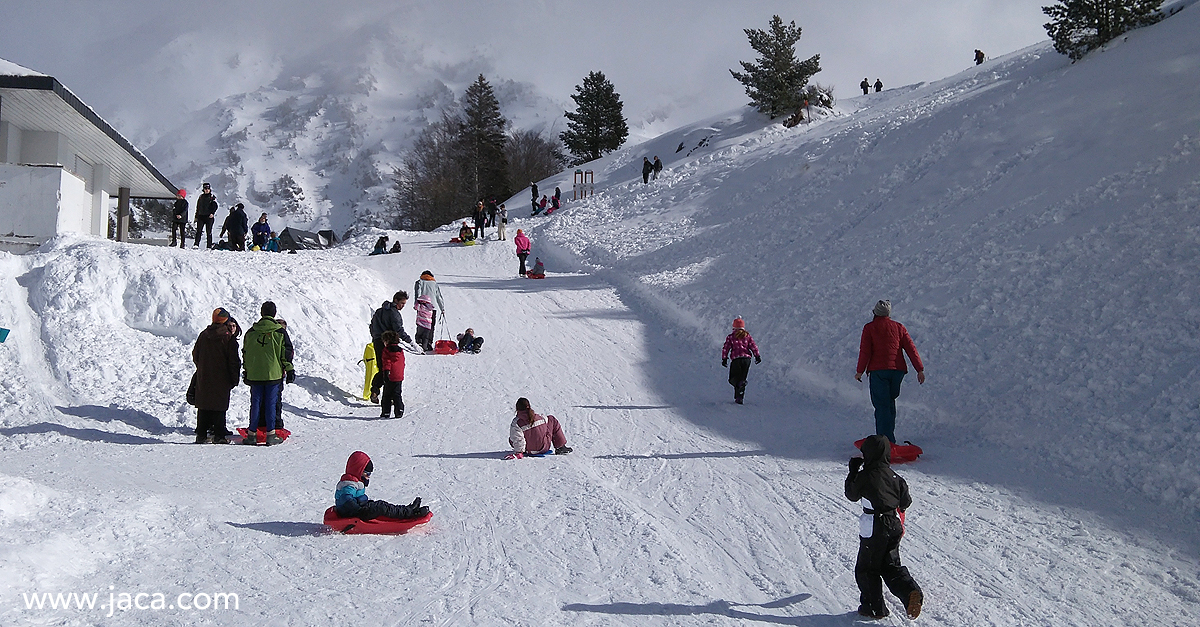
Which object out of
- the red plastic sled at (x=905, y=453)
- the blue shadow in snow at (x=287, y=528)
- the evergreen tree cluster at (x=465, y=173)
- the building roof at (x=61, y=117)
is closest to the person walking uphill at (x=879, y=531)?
the red plastic sled at (x=905, y=453)

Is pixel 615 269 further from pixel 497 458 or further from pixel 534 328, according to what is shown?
pixel 497 458

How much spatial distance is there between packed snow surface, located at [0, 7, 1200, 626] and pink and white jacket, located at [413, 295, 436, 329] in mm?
909

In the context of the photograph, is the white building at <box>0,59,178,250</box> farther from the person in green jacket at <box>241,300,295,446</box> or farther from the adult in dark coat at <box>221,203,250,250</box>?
the person in green jacket at <box>241,300,295,446</box>

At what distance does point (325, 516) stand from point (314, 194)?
113m

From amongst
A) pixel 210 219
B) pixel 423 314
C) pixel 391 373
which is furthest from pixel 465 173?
pixel 391 373

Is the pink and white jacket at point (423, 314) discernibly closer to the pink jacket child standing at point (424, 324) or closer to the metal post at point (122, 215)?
the pink jacket child standing at point (424, 324)

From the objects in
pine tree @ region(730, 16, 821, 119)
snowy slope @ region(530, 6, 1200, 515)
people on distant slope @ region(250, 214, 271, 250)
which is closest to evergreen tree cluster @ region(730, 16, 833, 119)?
pine tree @ region(730, 16, 821, 119)

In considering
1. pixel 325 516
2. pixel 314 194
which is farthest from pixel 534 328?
pixel 314 194

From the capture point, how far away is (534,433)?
8.82m

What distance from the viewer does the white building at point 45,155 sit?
571 inches

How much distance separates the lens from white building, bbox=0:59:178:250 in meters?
14.5

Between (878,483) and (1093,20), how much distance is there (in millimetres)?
22912

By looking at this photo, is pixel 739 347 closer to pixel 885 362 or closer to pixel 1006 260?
pixel 885 362

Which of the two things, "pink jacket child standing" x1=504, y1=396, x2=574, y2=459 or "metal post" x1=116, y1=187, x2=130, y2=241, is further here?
"metal post" x1=116, y1=187, x2=130, y2=241
